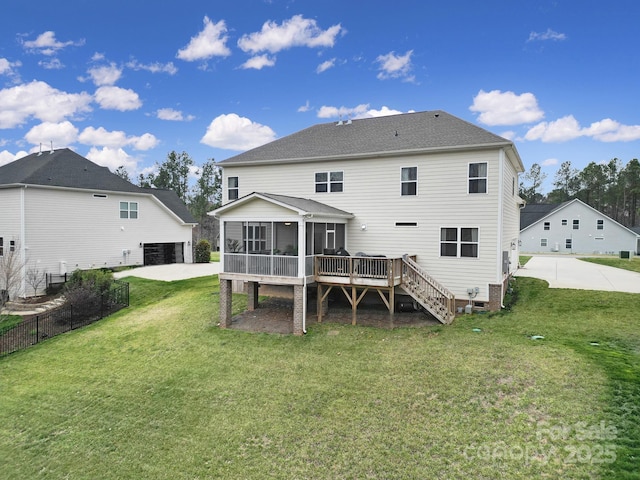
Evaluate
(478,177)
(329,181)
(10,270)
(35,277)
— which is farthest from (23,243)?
(478,177)

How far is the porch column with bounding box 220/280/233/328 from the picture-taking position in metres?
14.2

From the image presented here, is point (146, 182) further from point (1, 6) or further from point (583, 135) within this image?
point (583, 135)

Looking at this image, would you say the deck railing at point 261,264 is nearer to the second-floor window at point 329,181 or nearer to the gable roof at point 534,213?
the second-floor window at point 329,181

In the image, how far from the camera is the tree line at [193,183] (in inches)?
2343

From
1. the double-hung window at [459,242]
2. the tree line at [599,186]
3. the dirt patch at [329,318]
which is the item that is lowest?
the dirt patch at [329,318]

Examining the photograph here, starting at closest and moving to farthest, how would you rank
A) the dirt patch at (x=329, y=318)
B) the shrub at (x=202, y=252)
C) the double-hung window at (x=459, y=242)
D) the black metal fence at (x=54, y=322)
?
the dirt patch at (x=329, y=318)
the double-hung window at (x=459, y=242)
the black metal fence at (x=54, y=322)
the shrub at (x=202, y=252)

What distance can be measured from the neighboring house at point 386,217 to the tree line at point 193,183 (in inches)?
1740

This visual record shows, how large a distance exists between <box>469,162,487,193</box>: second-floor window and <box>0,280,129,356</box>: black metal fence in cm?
1715

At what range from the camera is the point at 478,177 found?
1417 cm

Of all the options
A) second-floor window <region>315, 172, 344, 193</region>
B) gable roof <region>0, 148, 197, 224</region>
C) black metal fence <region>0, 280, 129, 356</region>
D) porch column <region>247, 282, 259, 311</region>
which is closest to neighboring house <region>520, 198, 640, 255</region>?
second-floor window <region>315, 172, 344, 193</region>

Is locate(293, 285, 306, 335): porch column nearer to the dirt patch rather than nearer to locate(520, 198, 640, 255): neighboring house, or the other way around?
the dirt patch

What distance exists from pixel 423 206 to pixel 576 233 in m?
34.5

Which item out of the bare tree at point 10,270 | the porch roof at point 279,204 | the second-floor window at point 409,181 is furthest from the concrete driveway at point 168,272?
the second-floor window at point 409,181

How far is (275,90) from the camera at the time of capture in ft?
97.0
